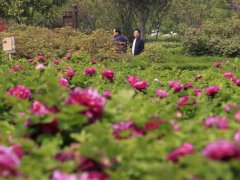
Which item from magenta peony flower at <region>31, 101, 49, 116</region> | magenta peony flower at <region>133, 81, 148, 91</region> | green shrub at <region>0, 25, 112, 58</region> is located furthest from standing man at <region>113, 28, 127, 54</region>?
magenta peony flower at <region>31, 101, 49, 116</region>

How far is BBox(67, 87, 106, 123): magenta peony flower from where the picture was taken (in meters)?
1.92

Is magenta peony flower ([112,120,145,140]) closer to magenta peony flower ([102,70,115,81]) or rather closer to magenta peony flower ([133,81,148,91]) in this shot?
magenta peony flower ([133,81,148,91])

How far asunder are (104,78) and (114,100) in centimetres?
242

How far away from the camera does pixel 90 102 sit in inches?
75.6

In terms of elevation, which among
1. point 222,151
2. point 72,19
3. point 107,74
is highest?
point 222,151

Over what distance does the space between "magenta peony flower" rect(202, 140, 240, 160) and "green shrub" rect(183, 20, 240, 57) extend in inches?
640

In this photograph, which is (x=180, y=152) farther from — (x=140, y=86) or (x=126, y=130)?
(x=140, y=86)

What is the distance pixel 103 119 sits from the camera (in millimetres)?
1966

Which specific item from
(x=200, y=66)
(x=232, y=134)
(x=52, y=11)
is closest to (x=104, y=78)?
(x=232, y=134)

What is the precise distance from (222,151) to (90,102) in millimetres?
599

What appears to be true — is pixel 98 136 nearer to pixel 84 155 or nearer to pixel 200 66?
pixel 84 155

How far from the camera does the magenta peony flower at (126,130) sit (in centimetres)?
184

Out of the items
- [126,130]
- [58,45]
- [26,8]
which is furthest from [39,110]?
[26,8]

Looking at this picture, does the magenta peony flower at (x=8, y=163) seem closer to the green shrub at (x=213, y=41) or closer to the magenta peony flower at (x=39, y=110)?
the magenta peony flower at (x=39, y=110)
